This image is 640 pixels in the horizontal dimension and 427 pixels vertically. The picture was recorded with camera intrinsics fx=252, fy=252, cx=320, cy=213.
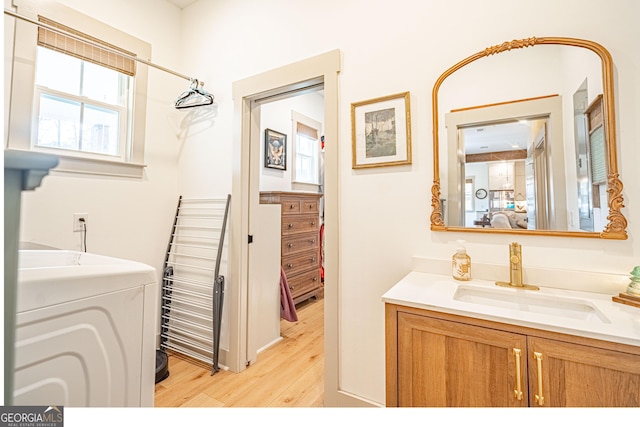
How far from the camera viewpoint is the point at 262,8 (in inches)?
59.2

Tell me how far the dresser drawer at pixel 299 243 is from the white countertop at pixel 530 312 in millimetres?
1493

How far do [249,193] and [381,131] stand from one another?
900 millimetres

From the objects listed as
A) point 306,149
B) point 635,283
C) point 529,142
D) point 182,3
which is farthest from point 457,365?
point 306,149

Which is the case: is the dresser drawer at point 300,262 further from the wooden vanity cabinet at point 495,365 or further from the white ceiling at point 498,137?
the white ceiling at point 498,137

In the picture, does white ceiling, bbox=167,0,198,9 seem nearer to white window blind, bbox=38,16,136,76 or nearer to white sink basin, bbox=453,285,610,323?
white window blind, bbox=38,16,136,76

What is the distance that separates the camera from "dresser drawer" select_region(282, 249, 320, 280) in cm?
233

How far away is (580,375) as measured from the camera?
556mm

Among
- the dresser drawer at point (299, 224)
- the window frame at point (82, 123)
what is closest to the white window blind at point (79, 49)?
the window frame at point (82, 123)

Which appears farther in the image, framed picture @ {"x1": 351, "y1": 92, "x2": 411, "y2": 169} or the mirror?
framed picture @ {"x1": 351, "y1": 92, "x2": 411, "y2": 169}

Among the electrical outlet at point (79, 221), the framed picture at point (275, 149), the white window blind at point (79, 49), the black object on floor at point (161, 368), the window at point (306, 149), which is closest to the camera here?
the white window blind at point (79, 49)

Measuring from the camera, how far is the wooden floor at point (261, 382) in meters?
1.20

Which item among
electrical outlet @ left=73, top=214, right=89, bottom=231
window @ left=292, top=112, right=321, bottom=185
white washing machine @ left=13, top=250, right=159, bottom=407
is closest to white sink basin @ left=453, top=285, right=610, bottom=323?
white washing machine @ left=13, top=250, right=159, bottom=407

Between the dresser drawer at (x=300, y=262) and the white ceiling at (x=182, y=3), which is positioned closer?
the white ceiling at (x=182, y=3)

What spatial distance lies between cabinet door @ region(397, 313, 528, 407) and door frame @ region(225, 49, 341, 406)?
1.76 feet
